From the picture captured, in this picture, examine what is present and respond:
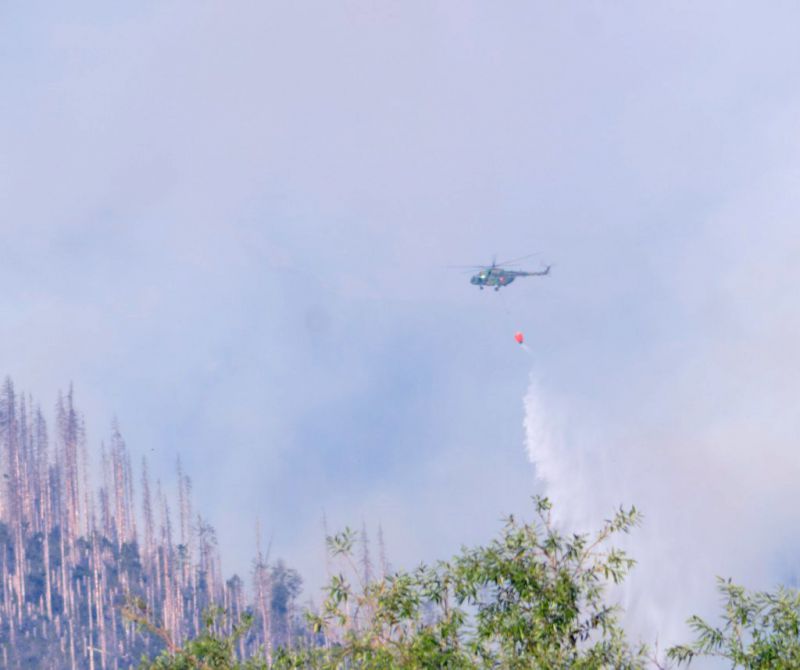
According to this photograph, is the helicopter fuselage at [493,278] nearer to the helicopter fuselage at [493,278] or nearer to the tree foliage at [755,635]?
the helicopter fuselage at [493,278]

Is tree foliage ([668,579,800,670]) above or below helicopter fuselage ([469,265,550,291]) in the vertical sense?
below

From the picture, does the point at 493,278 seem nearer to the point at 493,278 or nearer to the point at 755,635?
the point at 493,278

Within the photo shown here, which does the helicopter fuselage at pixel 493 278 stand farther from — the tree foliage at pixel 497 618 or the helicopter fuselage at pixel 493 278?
the tree foliage at pixel 497 618

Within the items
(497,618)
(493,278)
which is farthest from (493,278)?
(497,618)

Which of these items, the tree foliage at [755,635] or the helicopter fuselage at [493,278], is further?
the helicopter fuselage at [493,278]

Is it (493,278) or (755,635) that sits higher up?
(493,278)

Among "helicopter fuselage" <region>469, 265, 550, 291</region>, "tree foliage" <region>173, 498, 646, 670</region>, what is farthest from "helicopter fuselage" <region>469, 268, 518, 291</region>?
"tree foliage" <region>173, 498, 646, 670</region>

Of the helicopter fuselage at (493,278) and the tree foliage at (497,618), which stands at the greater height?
the helicopter fuselage at (493,278)

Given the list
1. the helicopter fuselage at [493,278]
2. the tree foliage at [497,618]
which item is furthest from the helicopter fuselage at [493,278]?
the tree foliage at [497,618]

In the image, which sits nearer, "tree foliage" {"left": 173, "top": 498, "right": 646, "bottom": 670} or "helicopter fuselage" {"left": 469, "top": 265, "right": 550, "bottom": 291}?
"tree foliage" {"left": 173, "top": 498, "right": 646, "bottom": 670}

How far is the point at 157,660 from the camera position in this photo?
2705 centimetres

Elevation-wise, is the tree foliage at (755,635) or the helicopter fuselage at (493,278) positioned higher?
the helicopter fuselage at (493,278)

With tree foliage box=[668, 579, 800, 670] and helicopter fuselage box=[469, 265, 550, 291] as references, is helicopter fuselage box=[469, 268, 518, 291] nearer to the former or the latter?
helicopter fuselage box=[469, 265, 550, 291]

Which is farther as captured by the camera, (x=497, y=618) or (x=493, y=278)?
(x=493, y=278)
